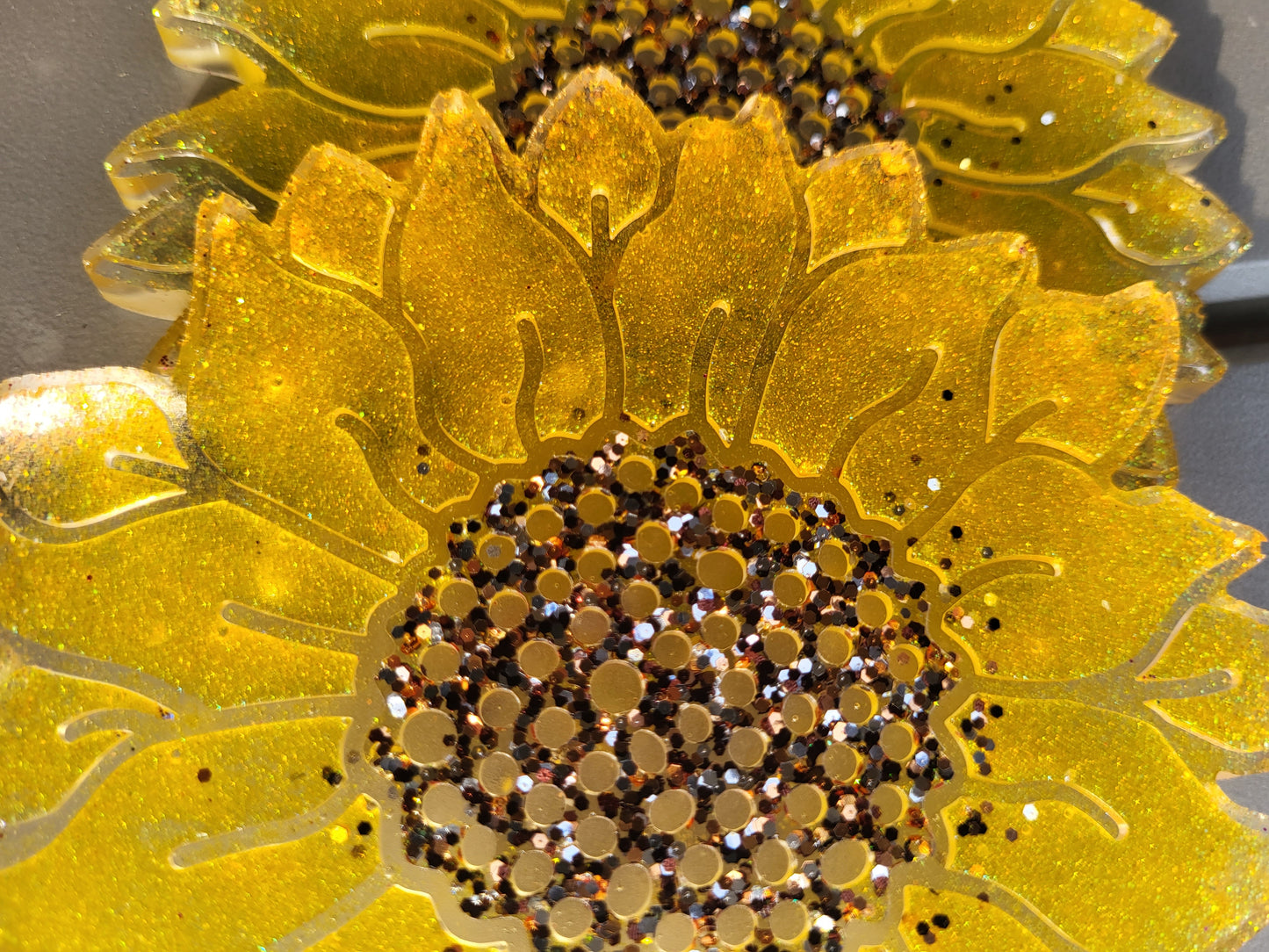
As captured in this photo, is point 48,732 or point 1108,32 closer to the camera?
point 48,732

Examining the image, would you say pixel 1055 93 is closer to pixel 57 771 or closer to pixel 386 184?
pixel 386 184

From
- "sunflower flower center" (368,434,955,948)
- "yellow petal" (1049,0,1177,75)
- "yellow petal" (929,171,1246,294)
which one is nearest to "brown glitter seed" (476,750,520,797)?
"sunflower flower center" (368,434,955,948)

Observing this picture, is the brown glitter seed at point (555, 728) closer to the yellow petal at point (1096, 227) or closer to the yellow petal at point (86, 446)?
the yellow petal at point (86, 446)

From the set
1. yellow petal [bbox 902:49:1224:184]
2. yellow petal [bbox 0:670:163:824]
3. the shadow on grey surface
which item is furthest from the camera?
the shadow on grey surface

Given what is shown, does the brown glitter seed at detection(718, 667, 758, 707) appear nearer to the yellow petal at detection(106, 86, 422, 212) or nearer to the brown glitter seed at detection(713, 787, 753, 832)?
the brown glitter seed at detection(713, 787, 753, 832)

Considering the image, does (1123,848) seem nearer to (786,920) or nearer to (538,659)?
(786,920)

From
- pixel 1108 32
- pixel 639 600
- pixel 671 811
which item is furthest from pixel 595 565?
pixel 1108 32
